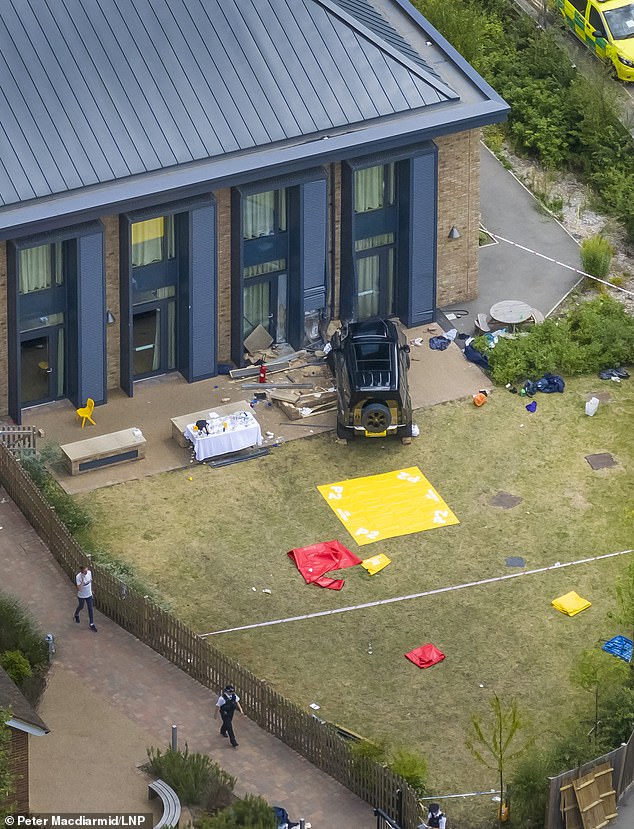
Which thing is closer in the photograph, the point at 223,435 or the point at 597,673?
the point at 597,673

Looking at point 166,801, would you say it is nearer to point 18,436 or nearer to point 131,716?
point 131,716

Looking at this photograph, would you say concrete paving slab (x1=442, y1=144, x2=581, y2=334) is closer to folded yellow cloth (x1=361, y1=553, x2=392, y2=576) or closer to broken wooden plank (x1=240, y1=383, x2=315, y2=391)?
broken wooden plank (x1=240, y1=383, x2=315, y2=391)

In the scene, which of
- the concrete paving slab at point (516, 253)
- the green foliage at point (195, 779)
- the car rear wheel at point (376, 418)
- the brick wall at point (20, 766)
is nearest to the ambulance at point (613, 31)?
the concrete paving slab at point (516, 253)

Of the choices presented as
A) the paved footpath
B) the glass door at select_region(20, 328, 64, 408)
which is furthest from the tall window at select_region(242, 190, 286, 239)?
the paved footpath

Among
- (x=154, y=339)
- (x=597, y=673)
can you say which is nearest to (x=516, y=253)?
(x=154, y=339)

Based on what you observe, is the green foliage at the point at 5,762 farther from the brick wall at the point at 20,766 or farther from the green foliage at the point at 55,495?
the green foliage at the point at 55,495

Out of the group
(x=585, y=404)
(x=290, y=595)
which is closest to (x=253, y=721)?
(x=290, y=595)
